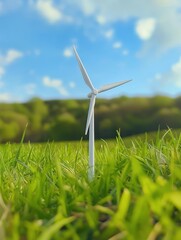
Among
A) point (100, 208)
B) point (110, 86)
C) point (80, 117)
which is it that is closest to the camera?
point (100, 208)

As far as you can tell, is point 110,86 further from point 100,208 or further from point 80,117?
point 80,117

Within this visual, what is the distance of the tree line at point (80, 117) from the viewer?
806 inches

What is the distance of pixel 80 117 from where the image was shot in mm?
21812

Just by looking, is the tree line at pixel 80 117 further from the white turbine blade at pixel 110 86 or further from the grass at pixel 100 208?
the grass at pixel 100 208

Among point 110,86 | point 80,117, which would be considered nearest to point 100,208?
point 110,86

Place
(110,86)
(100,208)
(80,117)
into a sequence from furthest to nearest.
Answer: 1. (80,117)
2. (110,86)
3. (100,208)

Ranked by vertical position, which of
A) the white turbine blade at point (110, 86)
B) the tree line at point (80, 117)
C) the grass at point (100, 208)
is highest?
the tree line at point (80, 117)

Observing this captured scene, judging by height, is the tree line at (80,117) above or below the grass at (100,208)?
above

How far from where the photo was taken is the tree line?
2047 cm

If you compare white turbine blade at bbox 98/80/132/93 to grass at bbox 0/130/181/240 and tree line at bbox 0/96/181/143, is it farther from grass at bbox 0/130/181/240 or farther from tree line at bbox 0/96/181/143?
tree line at bbox 0/96/181/143

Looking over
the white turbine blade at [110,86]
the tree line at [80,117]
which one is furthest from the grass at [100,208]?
the tree line at [80,117]

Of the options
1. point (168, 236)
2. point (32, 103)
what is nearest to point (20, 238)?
point (168, 236)

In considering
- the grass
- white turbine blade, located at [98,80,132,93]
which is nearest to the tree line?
white turbine blade, located at [98,80,132,93]

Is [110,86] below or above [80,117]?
below
